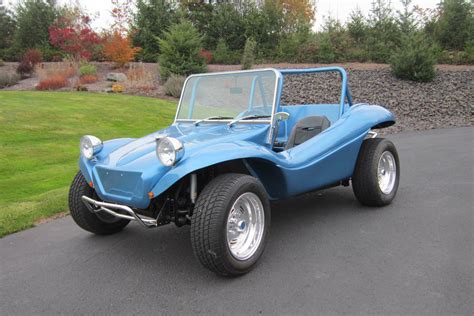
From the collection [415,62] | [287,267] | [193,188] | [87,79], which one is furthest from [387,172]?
[87,79]

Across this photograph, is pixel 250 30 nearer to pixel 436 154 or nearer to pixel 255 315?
pixel 436 154

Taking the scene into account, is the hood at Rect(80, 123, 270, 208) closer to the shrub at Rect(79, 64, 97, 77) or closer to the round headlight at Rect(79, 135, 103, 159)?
the round headlight at Rect(79, 135, 103, 159)

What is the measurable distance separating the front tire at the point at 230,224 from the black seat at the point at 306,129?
138cm

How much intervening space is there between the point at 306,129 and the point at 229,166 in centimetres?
139

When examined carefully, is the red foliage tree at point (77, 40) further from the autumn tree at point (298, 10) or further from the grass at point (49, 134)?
the autumn tree at point (298, 10)

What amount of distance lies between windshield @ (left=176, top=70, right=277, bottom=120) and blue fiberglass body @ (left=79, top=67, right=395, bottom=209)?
0.08m

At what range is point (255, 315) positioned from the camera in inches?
93.5

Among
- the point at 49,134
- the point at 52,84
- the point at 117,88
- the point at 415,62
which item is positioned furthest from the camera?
the point at 415,62

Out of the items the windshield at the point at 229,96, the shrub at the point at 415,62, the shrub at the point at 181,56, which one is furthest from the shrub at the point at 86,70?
the windshield at the point at 229,96

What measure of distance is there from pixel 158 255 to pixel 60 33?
19032 millimetres

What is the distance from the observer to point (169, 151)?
287cm

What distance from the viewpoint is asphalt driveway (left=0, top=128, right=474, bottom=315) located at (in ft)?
8.22

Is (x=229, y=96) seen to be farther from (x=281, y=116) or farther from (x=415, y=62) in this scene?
(x=415, y=62)

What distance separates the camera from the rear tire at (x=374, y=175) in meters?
4.15
